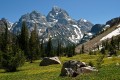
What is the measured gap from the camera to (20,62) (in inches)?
3071

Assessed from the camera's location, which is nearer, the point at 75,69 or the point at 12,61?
the point at 75,69

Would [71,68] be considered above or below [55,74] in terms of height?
above

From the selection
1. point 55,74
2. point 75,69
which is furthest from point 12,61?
point 75,69

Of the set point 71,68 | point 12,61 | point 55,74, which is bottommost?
point 55,74

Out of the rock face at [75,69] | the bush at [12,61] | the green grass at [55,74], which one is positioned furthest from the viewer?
the bush at [12,61]

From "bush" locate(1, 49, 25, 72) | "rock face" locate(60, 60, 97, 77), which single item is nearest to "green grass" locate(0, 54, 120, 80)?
"rock face" locate(60, 60, 97, 77)

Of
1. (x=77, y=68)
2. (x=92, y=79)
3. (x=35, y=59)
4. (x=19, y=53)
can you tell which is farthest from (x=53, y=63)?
(x=92, y=79)

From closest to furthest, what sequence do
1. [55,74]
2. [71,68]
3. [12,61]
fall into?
[71,68], [55,74], [12,61]

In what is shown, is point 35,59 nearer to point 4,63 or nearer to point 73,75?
point 4,63

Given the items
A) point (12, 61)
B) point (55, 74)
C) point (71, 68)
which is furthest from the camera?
point (12, 61)

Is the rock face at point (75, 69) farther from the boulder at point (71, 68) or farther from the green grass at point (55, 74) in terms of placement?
the green grass at point (55, 74)

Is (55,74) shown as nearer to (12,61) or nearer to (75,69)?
(75,69)

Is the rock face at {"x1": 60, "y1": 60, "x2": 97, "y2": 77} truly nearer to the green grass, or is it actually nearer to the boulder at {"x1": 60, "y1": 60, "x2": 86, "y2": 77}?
the boulder at {"x1": 60, "y1": 60, "x2": 86, "y2": 77}

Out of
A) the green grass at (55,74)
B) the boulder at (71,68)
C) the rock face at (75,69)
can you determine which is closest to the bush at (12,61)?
the green grass at (55,74)
